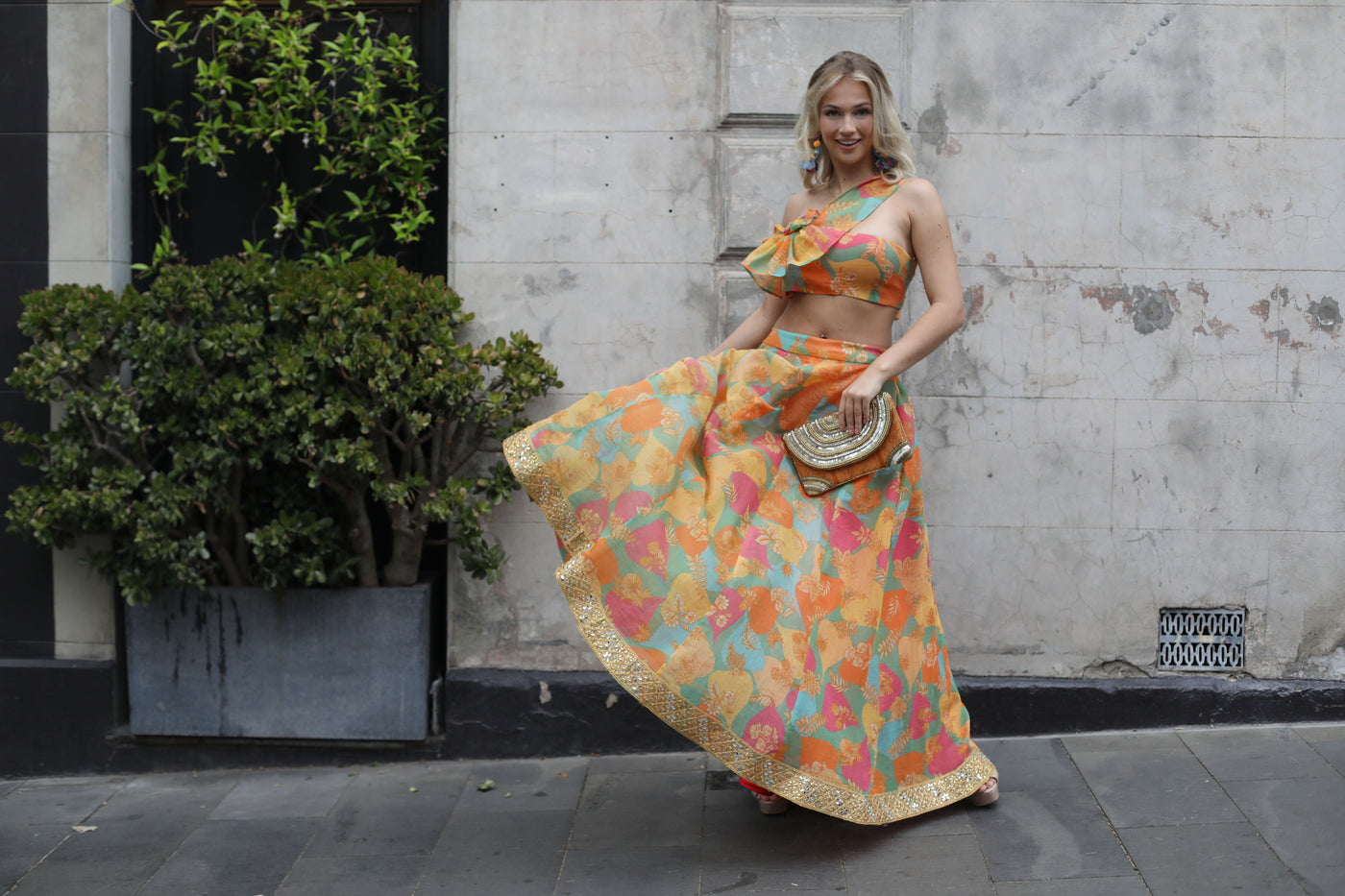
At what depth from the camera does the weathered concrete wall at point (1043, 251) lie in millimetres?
4867

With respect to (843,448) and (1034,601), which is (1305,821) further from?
(843,448)

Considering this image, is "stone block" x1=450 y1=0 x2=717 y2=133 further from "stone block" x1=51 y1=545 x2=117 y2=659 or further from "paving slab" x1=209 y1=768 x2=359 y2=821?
"paving slab" x1=209 y1=768 x2=359 y2=821

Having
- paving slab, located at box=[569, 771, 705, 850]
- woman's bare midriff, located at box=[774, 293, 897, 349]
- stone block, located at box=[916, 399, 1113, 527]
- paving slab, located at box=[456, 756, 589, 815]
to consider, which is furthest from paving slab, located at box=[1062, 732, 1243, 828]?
paving slab, located at box=[456, 756, 589, 815]

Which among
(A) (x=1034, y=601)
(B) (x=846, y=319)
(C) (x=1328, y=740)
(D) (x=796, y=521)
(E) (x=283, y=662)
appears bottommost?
(C) (x=1328, y=740)

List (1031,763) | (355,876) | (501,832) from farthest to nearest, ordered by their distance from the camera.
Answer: (1031,763) < (501,832) < (355,876)

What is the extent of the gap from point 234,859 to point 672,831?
4.67 ft

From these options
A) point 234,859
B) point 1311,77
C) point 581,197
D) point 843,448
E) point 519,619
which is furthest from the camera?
point 519,619

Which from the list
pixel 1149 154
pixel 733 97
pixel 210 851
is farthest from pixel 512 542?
pixel 1149 154

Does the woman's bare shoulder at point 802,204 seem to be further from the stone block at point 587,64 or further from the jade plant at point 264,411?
the jade plant at point 264,411

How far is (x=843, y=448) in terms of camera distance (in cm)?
394

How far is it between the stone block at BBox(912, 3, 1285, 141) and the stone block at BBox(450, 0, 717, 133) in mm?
876

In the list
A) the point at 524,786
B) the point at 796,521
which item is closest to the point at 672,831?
the point at 524,786

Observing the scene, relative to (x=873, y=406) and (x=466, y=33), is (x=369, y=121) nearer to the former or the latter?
(x=466, y=33)

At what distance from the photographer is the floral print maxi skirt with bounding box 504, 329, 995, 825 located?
3.74m
